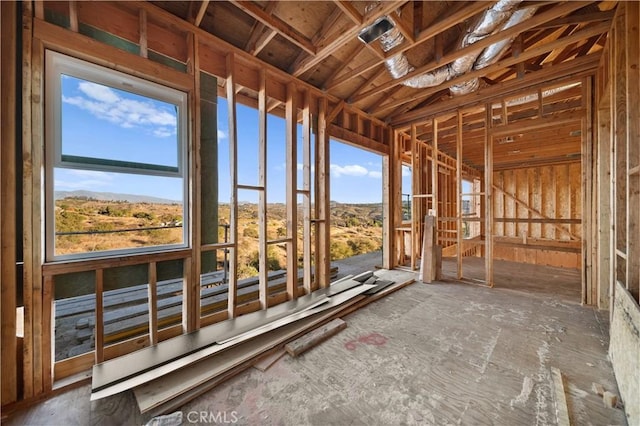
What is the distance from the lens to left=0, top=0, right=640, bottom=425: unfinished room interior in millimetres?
1680

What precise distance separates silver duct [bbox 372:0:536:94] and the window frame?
256 centimetres

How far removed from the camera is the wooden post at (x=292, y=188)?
3.36 meters

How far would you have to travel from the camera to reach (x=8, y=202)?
5.39ft

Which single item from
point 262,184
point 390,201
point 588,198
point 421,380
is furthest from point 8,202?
point 588,198

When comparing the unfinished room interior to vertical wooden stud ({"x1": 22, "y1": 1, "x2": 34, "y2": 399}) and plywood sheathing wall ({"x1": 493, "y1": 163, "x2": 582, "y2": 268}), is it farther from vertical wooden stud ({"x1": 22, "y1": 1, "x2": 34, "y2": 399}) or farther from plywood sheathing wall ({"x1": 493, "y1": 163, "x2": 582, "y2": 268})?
plywood sheathing wall ({"x1": 493, "y1": 163, "x2": 582, "y2": 268})

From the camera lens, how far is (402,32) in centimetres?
256

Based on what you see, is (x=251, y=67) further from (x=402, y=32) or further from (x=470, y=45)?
(x=470, y=45)

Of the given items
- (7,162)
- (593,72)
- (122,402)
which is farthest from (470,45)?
(122,402)

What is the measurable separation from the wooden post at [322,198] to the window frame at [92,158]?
196 centimetres

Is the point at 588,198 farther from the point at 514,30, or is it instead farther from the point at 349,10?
the point at 349,10

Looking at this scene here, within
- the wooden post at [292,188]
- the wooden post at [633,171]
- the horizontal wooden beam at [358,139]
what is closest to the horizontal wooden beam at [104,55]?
the wooden post at [292,188]

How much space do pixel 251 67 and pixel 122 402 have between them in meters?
3.56

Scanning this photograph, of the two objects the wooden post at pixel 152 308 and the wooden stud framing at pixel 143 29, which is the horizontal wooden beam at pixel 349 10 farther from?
the wooden post at pixel 152 308

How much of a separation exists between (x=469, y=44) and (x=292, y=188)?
2.87m
